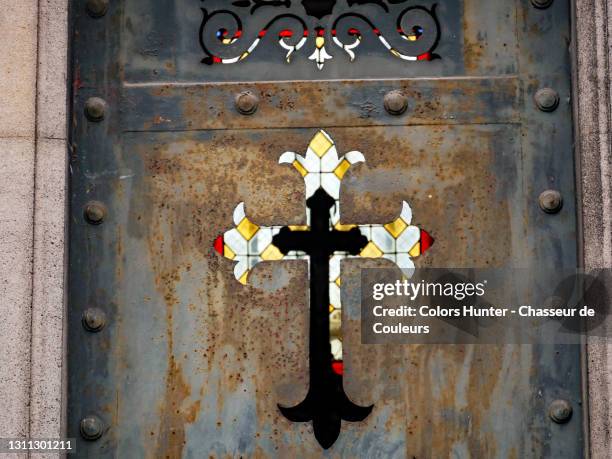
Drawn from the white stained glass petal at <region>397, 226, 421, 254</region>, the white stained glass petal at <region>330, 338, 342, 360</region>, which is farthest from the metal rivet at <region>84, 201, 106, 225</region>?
the white stained glass petal at <region>397, 226, 421, 254</region>

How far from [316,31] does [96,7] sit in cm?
89

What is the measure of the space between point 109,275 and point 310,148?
937mm

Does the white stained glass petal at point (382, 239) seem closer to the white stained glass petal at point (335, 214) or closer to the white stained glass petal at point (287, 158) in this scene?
the white stained glass petal at point (335, 214)

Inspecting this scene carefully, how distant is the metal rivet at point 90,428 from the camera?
158 inches

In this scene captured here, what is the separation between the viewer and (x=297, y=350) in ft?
13.4

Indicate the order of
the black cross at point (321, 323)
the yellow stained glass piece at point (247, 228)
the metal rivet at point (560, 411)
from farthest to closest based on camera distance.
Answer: the yellow stained glass piece at point (247, 228) → the black cross at point (321, 323) → the metal rivet at point (560, 411)

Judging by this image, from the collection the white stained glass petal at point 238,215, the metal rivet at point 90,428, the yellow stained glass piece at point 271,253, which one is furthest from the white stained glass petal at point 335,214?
the metal rivet at point 90,428

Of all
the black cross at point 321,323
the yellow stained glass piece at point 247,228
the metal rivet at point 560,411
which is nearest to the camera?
the metal rivet at point 560,411

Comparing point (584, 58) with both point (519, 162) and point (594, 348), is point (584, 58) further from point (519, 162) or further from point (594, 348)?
point (594, 348)

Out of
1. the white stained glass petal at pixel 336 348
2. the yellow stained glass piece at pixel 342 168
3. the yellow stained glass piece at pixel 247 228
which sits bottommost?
the white stained glass petal at pixel 336 348

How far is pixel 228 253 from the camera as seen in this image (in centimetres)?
416

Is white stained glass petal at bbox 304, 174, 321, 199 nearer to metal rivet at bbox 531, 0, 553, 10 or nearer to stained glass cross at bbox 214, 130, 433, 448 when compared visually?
stained glass cross at bbox 214, 130, 433, 448

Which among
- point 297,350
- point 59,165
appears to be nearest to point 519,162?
point 297,350

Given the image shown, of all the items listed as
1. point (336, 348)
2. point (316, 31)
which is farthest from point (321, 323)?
point (316, 31)
